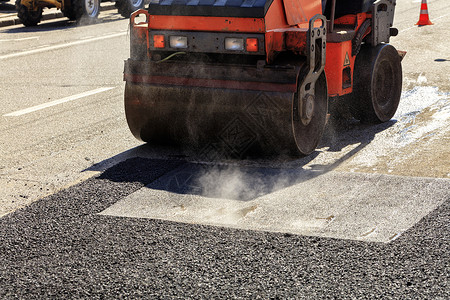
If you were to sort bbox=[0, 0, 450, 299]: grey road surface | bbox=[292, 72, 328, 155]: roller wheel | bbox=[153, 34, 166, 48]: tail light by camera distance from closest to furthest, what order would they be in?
1. bbox=[0, 0, 450, 299]: grey road surface
2. bbox=[292, 72, 328, 155]: roller wheel
3. bbox=[153, 34, 166, 48]: tail light

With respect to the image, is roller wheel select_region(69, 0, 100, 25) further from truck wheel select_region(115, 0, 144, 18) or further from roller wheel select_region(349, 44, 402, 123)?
roller wheel select_region(349, 44, 402, 123)

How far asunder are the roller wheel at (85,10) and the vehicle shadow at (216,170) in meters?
13.1

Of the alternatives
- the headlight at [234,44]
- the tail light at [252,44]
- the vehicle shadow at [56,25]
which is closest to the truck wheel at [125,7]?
the vehicle shadow at [56,25]

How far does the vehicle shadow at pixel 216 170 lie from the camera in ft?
19.4

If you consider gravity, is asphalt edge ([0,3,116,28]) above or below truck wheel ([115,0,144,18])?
below

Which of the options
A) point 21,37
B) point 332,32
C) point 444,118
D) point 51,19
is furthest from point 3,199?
point 51,19

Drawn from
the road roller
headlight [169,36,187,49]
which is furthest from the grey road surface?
headlight [169,36,187,49]

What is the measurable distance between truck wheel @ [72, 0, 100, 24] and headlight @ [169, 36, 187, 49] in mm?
13615

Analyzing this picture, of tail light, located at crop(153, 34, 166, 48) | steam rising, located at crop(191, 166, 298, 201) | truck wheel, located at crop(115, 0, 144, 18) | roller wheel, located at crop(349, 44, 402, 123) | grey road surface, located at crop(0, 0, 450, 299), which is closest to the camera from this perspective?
grey road surface, located at crop(0, 0, 450, 299)

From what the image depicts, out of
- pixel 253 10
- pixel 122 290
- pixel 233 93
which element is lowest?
pixel 122 290

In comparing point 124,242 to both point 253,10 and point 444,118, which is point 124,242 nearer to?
point 253,10

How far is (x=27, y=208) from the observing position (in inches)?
219

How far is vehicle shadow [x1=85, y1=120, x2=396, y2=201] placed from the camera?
19.4 ft

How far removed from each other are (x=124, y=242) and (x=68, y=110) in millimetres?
4616
